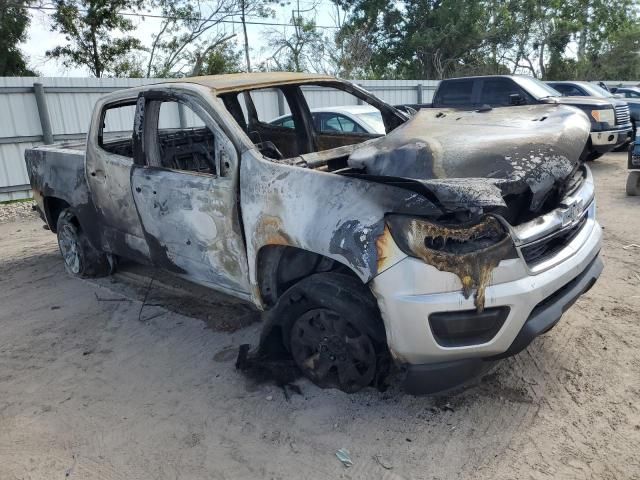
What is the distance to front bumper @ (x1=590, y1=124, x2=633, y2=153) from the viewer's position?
9852 millimetres

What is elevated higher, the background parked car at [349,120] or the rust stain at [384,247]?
the background parked car at [349,120]

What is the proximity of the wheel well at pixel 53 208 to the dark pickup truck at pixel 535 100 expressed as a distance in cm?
694

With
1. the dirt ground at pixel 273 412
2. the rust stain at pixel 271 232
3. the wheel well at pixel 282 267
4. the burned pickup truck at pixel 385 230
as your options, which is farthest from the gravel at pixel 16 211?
the rust stain at pixel 271 232

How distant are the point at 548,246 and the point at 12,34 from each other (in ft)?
71.7

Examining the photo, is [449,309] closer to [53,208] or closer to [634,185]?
[53,208]

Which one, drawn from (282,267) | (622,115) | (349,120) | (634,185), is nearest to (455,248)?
(282,267)

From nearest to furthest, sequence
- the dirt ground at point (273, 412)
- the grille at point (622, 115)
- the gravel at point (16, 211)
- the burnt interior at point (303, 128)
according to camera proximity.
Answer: the dirt ground at point (273, 412) → the burnt interior at point (303, 128) → the gravel at point (16, 211) → the grille at point (622, 115)

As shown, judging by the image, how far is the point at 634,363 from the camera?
329 centimetres

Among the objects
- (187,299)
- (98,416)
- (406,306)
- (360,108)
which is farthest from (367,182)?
(360,108)

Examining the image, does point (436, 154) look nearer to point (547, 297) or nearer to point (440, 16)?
point (547, 297)

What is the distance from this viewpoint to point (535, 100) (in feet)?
34.3

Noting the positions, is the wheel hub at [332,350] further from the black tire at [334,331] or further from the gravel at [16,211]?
the gravel at [16,211]

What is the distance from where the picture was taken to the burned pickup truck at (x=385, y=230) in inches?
98.4

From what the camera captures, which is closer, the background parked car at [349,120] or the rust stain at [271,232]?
the rust stain at [271,232]
